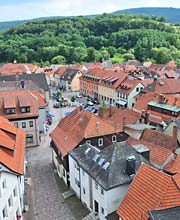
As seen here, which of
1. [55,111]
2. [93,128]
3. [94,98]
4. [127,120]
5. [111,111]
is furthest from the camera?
[94,98]

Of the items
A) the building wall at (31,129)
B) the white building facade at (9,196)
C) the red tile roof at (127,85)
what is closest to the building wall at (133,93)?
the red tile roof at (127,85)

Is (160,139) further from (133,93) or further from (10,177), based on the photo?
(133,93)

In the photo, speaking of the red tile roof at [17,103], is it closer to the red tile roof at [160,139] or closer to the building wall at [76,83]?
the red tile roof at [160,139]

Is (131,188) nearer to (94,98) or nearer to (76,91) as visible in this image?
(94,98)

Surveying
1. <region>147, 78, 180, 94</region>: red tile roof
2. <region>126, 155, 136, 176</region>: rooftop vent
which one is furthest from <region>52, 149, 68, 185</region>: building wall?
<region>147, 78, 180, 94</region>: red tile roof

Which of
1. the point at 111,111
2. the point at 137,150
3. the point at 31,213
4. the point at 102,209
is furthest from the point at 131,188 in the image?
the point at 111,111

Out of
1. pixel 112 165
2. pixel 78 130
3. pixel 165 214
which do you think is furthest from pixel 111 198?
pixel 78 130

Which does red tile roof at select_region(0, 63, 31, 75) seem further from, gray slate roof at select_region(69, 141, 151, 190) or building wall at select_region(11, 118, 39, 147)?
gray slate roof at select_region(69, 141, 151, 190)
